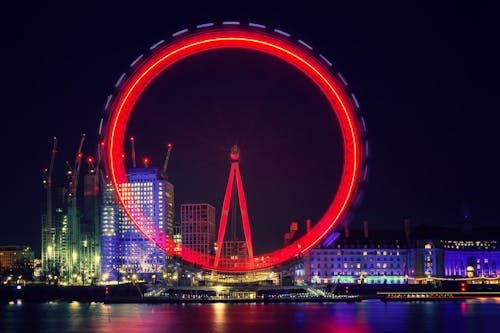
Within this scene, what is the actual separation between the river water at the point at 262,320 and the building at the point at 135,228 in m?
73.5

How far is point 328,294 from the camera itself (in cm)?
9800

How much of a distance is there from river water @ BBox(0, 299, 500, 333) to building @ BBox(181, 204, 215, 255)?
276 feet

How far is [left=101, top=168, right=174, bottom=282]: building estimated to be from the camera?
516ft

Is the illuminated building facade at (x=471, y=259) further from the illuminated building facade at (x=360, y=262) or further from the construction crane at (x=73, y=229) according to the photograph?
the construction crane at (x=73, y=229)

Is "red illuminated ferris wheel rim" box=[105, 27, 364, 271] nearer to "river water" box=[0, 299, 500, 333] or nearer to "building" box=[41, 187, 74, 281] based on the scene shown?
"river water" box=[0, 299, 500, 333]

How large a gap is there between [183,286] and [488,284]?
40.9 m

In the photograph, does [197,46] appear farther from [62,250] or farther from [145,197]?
[62,250]

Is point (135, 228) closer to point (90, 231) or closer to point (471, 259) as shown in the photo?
point (90, 231)

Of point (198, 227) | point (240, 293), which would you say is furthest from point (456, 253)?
point (198, 227)

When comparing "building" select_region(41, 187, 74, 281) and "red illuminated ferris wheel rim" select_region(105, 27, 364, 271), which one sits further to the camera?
"building" select_region(41, 187, 74, 281)

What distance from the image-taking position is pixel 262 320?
65.4 m

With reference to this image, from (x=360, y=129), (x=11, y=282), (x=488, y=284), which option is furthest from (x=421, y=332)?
(x=11, y=282)

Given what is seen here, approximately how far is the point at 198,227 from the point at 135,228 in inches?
638

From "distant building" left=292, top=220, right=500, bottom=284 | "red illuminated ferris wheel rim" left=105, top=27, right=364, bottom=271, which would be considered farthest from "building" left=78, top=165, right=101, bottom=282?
"red illuminated ferris wheel rim" left=105, top=27, right=364, bottom=271
